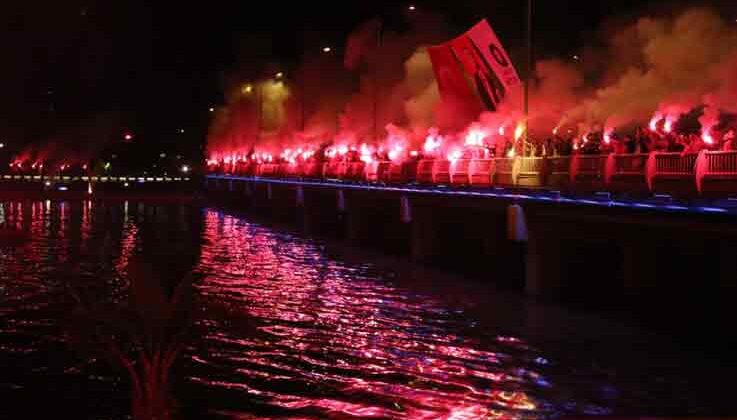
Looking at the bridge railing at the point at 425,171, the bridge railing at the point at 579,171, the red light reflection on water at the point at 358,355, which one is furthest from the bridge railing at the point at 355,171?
the red light reflection on water at the point at 358,355

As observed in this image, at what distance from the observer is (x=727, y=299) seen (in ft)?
73.1

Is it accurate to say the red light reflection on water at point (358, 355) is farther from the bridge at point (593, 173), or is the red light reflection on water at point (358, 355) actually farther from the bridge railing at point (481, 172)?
the bridge at point (593, 173)

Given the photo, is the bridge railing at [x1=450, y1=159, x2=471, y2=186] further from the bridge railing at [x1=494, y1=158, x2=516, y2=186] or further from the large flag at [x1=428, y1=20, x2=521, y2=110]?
the large flag at [x1=428, y1=20, x2=521, y2=110]

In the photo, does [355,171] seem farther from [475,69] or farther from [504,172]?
[504,172]

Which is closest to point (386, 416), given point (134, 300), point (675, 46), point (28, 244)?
point (134, 300)

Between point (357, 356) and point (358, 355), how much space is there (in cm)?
13

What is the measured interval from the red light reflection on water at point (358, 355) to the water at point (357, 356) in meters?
0.05

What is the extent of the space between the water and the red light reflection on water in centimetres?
5

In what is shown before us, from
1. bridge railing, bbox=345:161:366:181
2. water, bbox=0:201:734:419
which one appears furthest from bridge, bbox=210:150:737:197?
bridge railing, bbox=345:161:366:181

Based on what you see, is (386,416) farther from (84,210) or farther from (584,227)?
(84,210)

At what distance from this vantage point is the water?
55.7 feet

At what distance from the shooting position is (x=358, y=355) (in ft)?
70.0

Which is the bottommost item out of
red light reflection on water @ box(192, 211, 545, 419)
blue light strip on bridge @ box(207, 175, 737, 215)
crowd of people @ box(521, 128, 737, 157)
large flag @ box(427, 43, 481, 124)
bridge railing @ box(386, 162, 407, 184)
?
red light reflection on water @ box(192, 211, 545, 419)

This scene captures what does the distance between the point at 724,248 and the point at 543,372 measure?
5.33 meters
